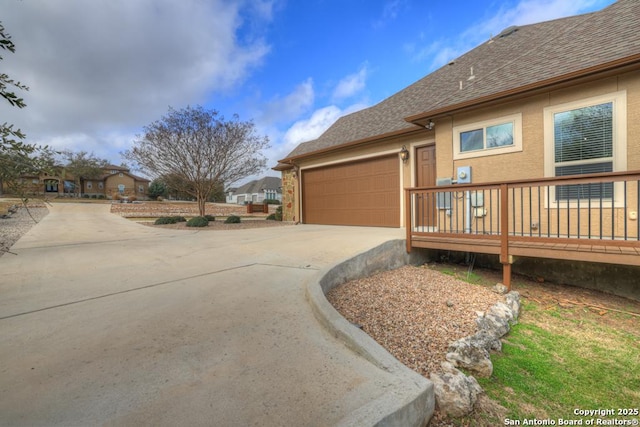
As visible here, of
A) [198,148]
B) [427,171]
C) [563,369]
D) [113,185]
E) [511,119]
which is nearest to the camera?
[563,369]

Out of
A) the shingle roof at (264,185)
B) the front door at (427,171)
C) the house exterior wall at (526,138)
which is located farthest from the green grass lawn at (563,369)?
the shingle roof at (264,185)

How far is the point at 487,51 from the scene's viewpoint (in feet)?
28.0

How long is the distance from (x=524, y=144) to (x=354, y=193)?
5.15 meters

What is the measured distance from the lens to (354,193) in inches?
383

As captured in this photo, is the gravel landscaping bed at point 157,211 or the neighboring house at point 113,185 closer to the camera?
the gravel landscaping bed at point 157,211

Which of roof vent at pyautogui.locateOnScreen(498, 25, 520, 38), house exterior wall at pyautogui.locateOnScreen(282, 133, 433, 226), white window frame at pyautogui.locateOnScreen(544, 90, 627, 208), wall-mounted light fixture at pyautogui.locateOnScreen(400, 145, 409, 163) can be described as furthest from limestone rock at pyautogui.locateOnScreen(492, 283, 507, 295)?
roof vent at pyautogui.locateOnScreen(498, 25, 520, 38)

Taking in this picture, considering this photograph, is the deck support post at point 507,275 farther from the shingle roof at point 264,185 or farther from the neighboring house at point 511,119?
the shingle roof at point 264,185

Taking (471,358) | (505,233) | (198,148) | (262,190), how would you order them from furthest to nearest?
1. (262,190)
2. (198,148)
3. (505,233)
4. (471,358)

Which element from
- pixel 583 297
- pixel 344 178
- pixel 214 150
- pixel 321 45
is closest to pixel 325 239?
pixel 344 178

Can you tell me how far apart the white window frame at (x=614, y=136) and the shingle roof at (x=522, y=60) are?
57 cm

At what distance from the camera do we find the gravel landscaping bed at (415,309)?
2539 mm

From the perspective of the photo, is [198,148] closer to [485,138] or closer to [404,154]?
[404,154]

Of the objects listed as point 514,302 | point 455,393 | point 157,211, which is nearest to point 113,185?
point 157,211

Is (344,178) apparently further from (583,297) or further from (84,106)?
(84,106)
